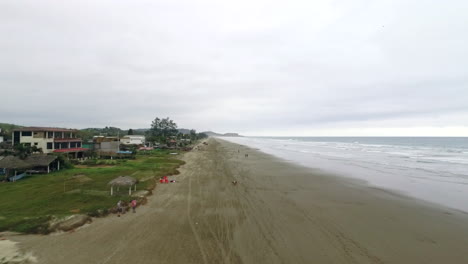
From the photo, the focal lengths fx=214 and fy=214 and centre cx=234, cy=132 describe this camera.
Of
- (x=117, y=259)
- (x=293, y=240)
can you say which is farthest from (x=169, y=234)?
(x=293, y=240)

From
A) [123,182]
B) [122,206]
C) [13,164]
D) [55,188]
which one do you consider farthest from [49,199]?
[13,164]

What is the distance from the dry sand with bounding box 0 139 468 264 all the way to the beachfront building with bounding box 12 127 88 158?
1134 inches

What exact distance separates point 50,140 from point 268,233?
3986cm

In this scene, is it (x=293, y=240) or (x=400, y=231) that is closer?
(x=293, y=240)

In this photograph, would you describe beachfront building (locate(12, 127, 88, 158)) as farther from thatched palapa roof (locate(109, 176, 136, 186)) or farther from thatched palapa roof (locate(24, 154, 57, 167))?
thatched palapa roof (locate(109, 176, 136, 186))

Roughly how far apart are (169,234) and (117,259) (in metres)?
2.73

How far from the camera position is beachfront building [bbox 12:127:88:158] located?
33250mm

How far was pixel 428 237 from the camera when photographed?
37.1ft

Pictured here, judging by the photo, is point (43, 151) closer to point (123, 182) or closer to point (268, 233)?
point (123, 182)

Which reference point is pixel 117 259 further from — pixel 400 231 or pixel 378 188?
pixel 378 188

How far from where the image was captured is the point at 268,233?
1156 centimetres

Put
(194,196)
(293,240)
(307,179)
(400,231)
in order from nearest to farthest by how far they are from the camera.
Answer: (293,240)
(400,231)
(194,196)
(307,179)

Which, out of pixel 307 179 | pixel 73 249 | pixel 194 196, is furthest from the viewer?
pixel 307 179

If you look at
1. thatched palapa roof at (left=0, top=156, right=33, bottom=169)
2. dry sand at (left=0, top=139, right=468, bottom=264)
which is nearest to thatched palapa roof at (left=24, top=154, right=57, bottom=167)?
thatched palapa roof at (left=0, top=156, right=33, bottom=169)
